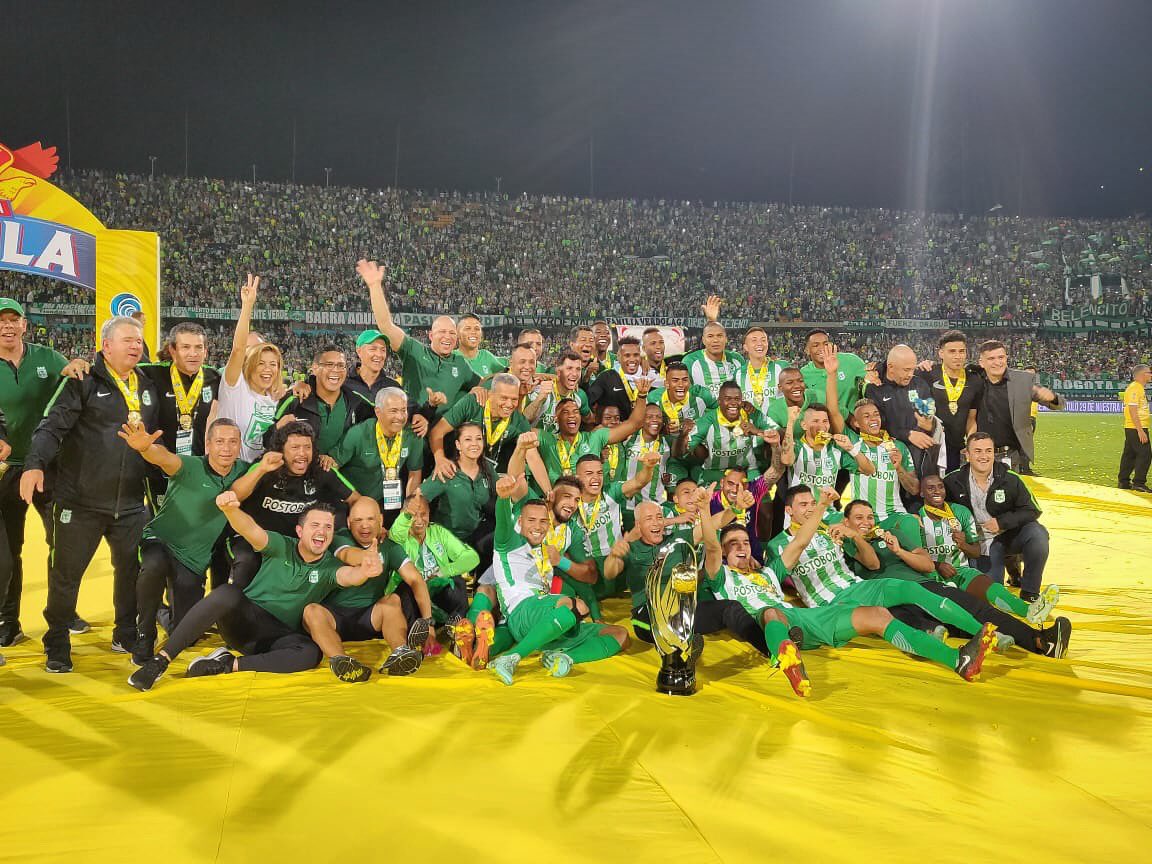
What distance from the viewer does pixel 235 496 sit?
432 cm

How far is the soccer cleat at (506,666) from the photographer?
13.5ft

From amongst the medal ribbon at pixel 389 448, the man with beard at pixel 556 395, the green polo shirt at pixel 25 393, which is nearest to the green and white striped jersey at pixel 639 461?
the man with beard at pixel 556 395

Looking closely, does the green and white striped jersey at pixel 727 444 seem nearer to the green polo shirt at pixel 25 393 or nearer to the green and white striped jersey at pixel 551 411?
the green and white striped jersey at pixel 551 411

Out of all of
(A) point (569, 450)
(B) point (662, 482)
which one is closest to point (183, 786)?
(A) point (569, 450)

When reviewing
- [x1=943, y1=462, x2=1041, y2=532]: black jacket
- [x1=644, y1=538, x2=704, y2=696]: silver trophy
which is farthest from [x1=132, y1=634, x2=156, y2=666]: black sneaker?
[x1=943, y1=462, x2=1041, y2=532]: black jacket

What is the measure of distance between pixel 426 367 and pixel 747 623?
116 inches

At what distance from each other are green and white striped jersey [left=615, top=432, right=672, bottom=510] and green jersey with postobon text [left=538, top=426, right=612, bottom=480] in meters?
0.22

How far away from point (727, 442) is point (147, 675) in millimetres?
4113

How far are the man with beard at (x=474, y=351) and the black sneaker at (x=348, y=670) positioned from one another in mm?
2679

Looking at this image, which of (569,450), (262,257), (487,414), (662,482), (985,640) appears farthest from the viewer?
(262,257)

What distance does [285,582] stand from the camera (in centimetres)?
447

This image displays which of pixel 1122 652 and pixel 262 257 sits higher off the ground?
pixel 262 257

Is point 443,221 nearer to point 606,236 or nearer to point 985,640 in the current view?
point 606,236

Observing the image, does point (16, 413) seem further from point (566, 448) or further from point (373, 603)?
point (566, 448)
